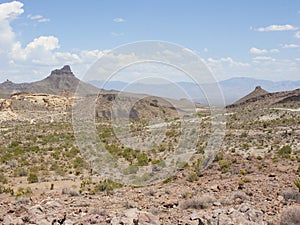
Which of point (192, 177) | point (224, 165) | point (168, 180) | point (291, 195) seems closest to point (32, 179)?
point (168, 180)

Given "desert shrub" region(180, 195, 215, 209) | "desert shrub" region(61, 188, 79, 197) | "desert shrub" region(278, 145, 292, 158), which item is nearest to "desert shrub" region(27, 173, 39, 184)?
"desert shrub" region(61, 188, 79, 197)

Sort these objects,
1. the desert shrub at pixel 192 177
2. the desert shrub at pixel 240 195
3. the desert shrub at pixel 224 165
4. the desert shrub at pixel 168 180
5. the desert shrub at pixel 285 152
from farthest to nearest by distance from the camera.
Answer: the desert shrub at pixel 285 152, the desert shrub at pixel 224 165, the desert shrub at pixel 168 180, the desert shrub at pixel 192 177, the desert shrub at pixel 240 195

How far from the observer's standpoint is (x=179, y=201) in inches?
366

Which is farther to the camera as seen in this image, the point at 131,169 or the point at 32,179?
the point at 131,169

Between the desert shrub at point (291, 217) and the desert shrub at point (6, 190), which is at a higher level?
the desert shrub at point (291, 217)

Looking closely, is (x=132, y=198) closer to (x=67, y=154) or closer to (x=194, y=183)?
(x=194, y=183)

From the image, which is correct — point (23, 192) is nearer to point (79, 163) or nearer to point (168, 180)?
point (168, 180)

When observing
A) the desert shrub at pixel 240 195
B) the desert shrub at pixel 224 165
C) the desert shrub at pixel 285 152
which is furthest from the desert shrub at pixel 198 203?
the desert shrub at pixel 285 152

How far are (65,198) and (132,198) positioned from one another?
7.09 ft

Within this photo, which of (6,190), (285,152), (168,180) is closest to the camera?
(168,180)

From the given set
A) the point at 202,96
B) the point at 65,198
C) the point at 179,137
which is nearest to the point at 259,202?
the point at 202,96

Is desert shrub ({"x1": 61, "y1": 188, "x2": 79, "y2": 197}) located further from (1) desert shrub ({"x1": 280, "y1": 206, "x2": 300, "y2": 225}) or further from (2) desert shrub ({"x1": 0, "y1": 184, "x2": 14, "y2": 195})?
(1) desert shrub ({"x1": 280, "y1": 206, "x2": 300, "y2": 225})

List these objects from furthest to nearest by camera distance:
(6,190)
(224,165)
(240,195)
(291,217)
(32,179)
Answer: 1. (32,179)
2. (224,165)
3. (6,190)
4. (240,195)
5. (291,217)

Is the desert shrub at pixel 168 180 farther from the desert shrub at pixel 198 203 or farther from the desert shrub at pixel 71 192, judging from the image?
the desert shrub at pixel 198 203
